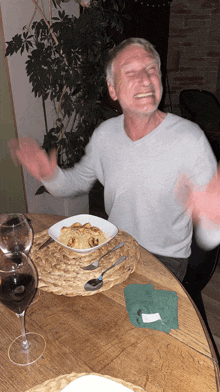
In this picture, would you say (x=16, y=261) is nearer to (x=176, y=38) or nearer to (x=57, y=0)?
(x=57, y=0)

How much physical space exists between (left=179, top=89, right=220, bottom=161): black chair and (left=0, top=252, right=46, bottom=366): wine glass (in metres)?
2.25

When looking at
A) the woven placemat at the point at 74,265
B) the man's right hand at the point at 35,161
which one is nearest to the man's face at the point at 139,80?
the man's right hand at the point at 35,161

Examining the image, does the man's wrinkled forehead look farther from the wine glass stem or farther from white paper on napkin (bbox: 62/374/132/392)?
white paper on napkin (bbox: 62/374/132/392)

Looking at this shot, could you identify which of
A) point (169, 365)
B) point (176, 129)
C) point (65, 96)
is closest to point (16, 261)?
point (169, 365)

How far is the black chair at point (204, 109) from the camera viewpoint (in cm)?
261

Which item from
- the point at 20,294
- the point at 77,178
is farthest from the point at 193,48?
the point at 20,294

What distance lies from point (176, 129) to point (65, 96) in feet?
3.61

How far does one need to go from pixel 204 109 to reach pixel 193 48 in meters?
1.17

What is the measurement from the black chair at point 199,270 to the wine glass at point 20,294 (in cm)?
74

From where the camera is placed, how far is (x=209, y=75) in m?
3.63

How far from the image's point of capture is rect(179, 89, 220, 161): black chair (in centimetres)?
261

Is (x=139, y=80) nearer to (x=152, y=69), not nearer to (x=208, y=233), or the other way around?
(x=152, y=69)

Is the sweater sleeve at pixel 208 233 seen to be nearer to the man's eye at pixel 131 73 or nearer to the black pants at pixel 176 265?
the black pants at pixel 176 265

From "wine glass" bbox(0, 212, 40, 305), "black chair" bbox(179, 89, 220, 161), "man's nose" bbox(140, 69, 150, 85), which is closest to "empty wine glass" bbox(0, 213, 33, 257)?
"wine glass" bbox(0, 212, 40, 305)
